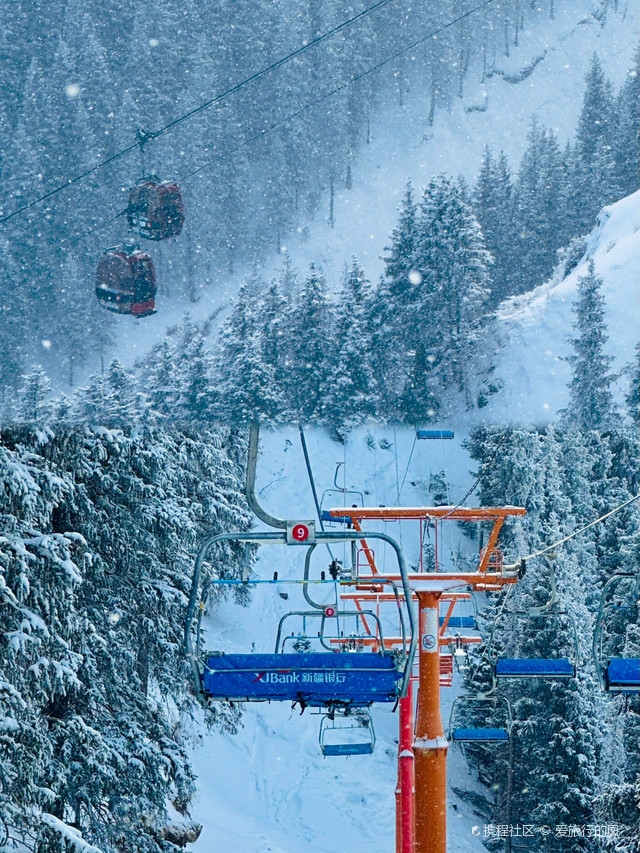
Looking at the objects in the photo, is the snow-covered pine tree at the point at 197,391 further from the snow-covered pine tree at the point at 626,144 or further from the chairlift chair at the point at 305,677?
the chairlift chair at the point at 305,677

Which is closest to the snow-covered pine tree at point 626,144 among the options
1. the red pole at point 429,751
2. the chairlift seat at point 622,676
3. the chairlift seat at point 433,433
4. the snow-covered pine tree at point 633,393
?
the snow-covered pine tree at point 633,393

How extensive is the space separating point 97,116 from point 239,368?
48.0 m

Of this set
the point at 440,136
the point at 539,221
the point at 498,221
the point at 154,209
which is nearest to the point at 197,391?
the point at 154,209

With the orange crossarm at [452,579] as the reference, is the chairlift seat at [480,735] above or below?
below

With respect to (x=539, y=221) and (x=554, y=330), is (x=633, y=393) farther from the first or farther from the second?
(x=539, y=221)

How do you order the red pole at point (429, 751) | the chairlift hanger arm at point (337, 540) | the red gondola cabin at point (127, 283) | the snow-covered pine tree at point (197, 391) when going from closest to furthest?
the chairlift hanger arm at point (337, 540) < the red pole at point (429, 751) < the red gondola cabin at point (127, 283) < the snow-covered pine tree at point (197, 391)

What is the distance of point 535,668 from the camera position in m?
12.8

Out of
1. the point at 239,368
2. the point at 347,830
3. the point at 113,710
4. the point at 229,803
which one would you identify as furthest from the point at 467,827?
the point at 239,368

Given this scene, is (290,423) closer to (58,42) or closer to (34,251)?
(34,251)

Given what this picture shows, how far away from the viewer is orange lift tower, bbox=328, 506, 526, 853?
13.6 m

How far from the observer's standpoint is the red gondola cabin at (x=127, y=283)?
3812cm

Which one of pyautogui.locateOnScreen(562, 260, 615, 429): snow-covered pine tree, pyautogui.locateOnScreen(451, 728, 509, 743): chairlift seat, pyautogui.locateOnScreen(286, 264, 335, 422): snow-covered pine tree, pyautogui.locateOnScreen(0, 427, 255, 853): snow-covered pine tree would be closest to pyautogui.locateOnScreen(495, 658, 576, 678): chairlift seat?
pyautogui.locateOnScreen(451, 728, 509, 743): chairlift seat

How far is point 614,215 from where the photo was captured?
69.2 metres

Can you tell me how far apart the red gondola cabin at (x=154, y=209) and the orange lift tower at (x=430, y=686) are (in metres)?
21.1
